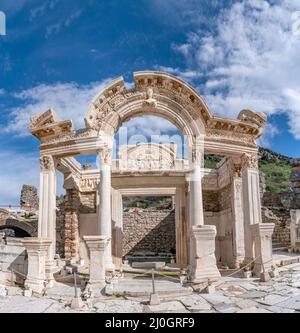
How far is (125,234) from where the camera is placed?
22.6m

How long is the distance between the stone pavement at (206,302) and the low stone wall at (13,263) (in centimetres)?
142

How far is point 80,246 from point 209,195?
20.4 ft

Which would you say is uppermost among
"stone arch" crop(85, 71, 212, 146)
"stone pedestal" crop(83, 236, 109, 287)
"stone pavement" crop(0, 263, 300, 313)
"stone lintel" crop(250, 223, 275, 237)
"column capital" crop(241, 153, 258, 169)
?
"stone arch" crop(85, 71, 212, 146)

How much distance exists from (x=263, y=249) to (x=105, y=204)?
4.93 m

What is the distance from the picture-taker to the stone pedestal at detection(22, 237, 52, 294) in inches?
347

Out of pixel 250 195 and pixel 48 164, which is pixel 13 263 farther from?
pixel 250 195

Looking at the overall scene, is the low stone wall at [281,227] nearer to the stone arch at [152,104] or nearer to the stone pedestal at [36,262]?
the stone arch at [152,104]

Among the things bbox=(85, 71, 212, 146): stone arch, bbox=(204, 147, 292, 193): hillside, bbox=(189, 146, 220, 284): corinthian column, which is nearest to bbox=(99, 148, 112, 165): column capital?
bbox=(85, 71, 212, 146): stone arch

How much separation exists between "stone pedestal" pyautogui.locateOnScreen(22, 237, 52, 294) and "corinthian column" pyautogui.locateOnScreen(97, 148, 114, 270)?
166cm

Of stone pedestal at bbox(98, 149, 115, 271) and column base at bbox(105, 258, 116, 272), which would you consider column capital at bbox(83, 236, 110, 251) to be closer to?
stone pedestal at bbox(98, 149, 115, 271)

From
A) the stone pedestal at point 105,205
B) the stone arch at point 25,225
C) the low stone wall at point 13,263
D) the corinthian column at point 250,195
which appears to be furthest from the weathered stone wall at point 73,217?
the stone arch at point 25,225

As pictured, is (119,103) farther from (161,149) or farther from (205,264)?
(205,264)

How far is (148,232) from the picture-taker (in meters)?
22.6

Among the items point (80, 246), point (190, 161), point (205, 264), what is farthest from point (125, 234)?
point (205, 264)
